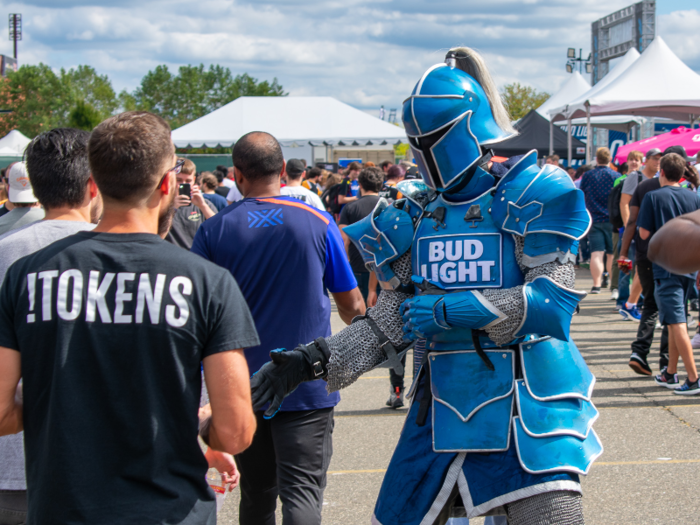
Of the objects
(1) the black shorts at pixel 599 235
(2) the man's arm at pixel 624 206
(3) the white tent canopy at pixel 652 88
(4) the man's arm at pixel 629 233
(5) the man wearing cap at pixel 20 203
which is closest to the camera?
(5) the man wearing cap at pixel 20 203

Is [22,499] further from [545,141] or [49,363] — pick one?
[545,141]

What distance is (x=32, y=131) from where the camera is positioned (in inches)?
2047

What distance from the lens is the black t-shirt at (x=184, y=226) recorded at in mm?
5492

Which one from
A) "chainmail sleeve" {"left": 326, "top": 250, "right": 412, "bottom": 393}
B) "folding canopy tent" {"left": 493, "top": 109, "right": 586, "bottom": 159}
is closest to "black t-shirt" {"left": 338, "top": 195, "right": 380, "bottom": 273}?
"chainmail sleeve" {"left": 326, "top": 250, "right": 412, "bottom": 393}

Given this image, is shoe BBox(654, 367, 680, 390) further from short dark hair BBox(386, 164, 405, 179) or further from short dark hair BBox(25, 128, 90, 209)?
short dark hair BBox(25, 128, 90, 209)

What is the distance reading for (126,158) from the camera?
171 centimetres

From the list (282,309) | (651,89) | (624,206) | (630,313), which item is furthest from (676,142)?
(282,309)

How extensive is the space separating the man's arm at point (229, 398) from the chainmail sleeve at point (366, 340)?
750 mm

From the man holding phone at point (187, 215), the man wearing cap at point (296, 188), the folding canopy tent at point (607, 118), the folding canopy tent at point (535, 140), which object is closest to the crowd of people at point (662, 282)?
the man wearing cap at point (296, 188)

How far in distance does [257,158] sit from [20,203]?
1.03 metres

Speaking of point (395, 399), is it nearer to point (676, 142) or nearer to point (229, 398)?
point (229, 398)

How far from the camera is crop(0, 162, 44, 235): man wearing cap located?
283 cm

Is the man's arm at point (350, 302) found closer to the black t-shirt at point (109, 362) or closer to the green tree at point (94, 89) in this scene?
the black t-shirt at point (109, 362)

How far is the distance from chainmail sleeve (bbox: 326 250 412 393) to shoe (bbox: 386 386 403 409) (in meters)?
3.13
